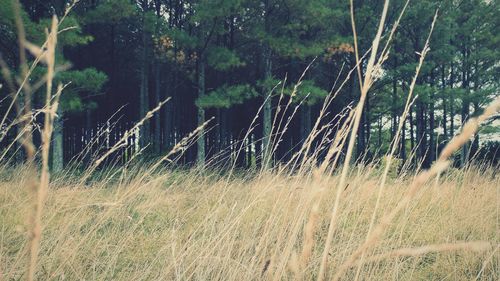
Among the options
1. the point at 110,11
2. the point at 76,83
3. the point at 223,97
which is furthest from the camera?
the point at 223,97

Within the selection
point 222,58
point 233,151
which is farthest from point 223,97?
point 233,151

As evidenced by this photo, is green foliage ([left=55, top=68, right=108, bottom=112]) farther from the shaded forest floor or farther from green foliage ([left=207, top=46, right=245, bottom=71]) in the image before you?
the shaded forest floor

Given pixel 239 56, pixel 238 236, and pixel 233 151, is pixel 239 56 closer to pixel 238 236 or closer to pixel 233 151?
pixel 233 151

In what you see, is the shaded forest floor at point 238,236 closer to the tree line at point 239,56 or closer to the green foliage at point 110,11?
the tree line at point 239,56

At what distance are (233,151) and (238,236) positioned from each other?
2.76ft

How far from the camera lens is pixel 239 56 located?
14.9m

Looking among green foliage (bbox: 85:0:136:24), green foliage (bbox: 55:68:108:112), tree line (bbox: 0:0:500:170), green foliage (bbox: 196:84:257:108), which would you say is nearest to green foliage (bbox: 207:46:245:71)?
tree line (bbox: 0:0:500:170)

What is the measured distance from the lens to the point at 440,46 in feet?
54.4

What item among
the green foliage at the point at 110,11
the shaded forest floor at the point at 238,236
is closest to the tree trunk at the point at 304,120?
the green foliage at the point at 110,11

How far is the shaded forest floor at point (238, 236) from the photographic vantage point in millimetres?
1643

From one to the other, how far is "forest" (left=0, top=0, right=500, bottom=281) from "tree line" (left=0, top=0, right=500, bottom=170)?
3.6 inches

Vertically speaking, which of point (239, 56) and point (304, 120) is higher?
point (239, 56)

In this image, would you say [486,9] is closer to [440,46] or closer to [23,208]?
[440,46]

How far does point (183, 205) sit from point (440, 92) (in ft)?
52.4
